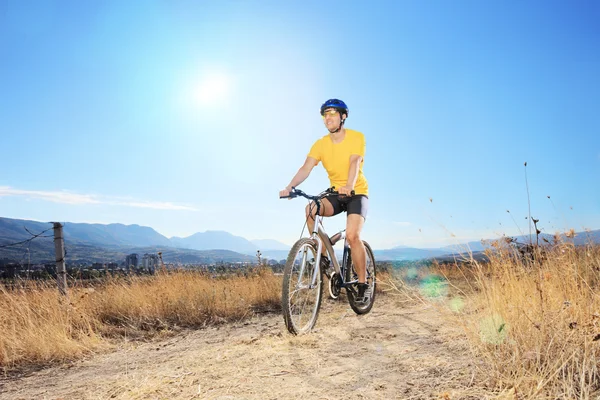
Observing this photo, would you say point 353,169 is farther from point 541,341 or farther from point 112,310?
point 112,310

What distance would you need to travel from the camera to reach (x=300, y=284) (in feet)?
15.4

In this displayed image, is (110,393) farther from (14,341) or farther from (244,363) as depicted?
(14,341)

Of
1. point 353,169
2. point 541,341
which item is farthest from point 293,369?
point 353,169

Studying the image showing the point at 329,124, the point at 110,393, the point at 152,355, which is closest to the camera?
the point at 110,393

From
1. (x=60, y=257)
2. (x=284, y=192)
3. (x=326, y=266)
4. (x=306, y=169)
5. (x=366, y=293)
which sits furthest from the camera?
(x=60, y=257)

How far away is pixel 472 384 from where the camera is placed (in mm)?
2791

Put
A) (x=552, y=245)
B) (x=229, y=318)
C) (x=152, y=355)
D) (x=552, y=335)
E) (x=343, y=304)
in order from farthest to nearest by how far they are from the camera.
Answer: (x=343, y=304) → (x=229, y=318) → (x=152, y=355) → (x=552, y=245) → (x=552, y=335)

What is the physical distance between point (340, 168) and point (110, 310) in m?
4.75

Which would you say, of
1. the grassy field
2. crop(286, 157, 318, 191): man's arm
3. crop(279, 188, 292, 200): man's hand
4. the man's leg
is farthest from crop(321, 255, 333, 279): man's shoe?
crop(286, 157, 318, 191): man's arm

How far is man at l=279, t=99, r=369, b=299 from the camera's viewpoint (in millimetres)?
5180

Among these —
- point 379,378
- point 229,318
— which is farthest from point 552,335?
point 229,318

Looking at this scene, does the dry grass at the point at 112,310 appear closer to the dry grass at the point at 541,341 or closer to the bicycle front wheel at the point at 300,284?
the bicycle front wheel at the point at 300,284

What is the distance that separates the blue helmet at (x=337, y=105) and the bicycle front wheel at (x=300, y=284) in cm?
161

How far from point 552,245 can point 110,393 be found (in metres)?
4.09
